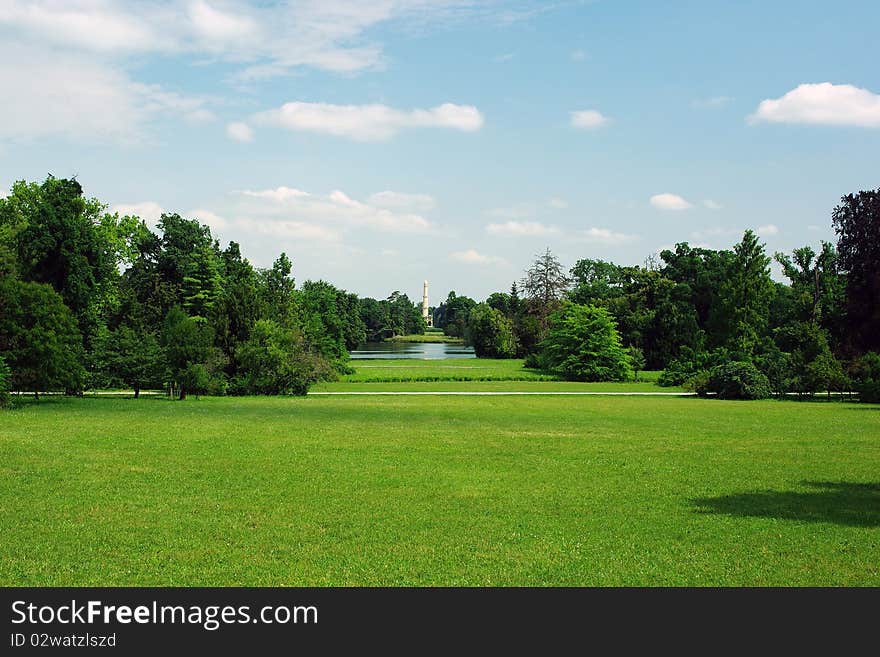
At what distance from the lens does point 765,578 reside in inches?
324

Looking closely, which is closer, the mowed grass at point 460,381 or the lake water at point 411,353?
the mowed grass at point 460,381

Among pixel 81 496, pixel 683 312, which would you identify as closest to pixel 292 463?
pixel 81 496

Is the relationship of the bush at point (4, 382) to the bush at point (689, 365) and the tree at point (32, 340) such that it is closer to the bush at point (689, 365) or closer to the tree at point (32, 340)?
the tree at point (32, 340)

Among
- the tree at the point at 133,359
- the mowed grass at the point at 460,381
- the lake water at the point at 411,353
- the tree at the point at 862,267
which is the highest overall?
the tree at the point at 862,267

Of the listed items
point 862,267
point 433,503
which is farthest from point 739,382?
point 433,503

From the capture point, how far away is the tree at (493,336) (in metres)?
82.6

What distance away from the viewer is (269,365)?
3794 centimetres

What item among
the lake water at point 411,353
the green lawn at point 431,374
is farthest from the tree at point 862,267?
the lake water at point 411,353

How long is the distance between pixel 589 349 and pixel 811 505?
42.4m

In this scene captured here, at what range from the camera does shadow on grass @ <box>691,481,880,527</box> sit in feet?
37.2

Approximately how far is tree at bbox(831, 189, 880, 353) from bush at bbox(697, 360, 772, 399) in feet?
75.4

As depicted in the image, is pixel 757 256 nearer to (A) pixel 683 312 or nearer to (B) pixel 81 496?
(A) pixel 683 312

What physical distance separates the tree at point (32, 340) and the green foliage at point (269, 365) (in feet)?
30.2
